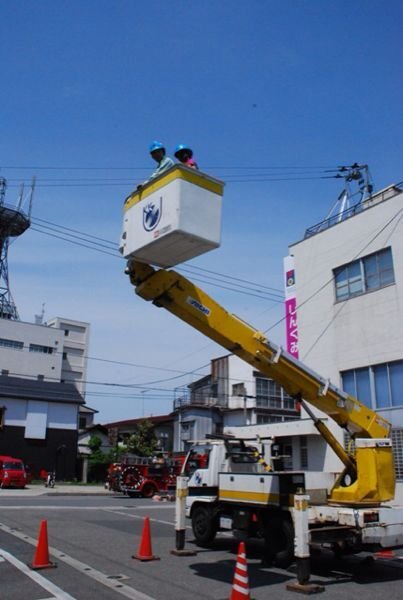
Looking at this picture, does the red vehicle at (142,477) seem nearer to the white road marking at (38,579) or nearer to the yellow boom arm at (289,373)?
the white road marking at (38,579)

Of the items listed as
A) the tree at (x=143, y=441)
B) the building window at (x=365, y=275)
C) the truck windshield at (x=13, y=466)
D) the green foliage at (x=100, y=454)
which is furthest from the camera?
the tree at (x=143, y=441)

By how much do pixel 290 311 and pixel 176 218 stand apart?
23548mm

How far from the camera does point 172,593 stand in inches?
298

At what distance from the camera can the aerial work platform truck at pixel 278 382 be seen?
299 inches

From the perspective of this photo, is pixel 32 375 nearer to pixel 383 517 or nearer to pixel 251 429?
pixel 251 429

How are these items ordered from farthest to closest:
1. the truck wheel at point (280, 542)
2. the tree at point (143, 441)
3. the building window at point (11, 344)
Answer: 1. the building window at point (11, 344)
2. the tree at point (143, 441)
3. the truck wheel at point (280, 542)

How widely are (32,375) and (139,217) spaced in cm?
5931

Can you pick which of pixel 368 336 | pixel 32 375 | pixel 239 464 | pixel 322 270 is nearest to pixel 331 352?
pixel 368 336

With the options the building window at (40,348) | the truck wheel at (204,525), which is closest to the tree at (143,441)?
the building window at (40,348)

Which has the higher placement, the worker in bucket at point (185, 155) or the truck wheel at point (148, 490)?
the worker in bucket at point (185, 155)

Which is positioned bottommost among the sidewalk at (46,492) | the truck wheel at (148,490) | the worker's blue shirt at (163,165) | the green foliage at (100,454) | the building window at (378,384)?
the sidewalk at (46,492)

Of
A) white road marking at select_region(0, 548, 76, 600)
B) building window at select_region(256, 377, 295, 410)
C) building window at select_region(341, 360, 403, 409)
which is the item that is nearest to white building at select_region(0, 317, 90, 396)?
building window at select_region(256, 377, 295, 410)

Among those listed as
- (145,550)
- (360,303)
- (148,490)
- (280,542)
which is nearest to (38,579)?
(145,550)

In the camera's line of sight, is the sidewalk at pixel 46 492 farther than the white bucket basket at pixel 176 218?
Yes
